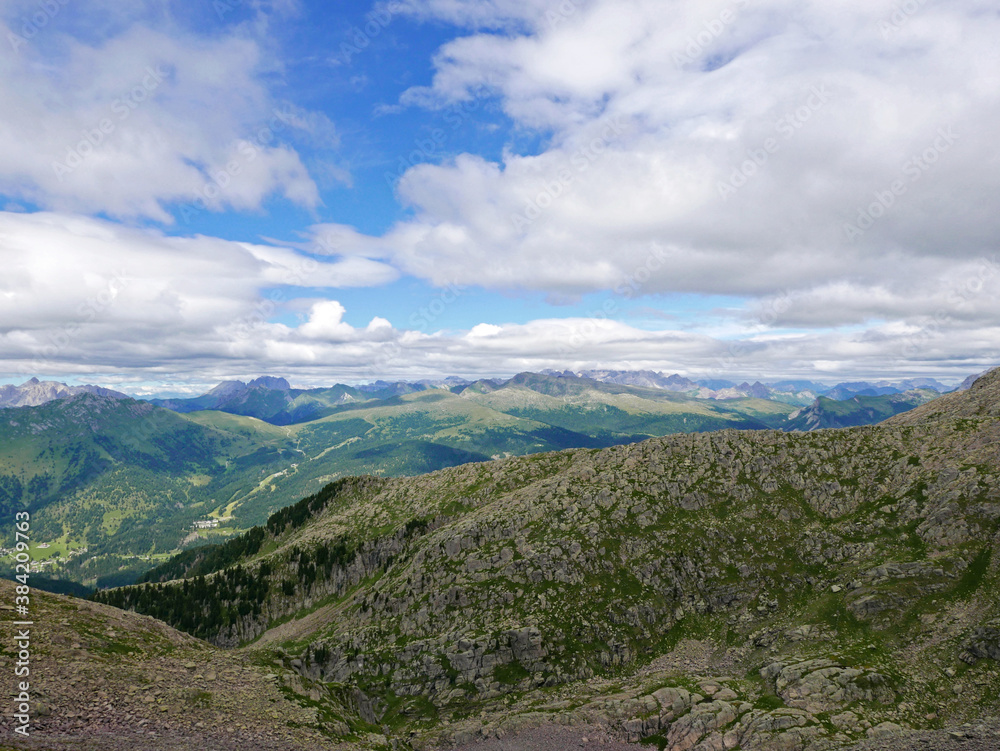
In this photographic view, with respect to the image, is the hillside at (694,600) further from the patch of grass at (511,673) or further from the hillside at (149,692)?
the hillside at (149,692)

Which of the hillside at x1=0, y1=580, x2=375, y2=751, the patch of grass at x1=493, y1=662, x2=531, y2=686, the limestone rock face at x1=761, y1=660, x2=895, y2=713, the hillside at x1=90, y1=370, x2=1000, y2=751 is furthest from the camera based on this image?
the patch of grass at x1=493, y1=662, x2=531, y2=686

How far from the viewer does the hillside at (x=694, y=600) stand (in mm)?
72625

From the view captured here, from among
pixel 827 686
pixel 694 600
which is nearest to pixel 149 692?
pixel 827 686

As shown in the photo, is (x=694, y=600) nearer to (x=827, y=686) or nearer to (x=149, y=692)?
(x=827, y=686)

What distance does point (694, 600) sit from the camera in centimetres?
11081

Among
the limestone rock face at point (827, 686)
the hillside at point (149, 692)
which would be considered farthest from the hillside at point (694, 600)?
the hillside at point (149, 692)

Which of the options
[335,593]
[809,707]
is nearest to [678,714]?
[809,707]

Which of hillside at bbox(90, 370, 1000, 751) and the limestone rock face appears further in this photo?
hillside at bbox(90, 370, 1000, 751)

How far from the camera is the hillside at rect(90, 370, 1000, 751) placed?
2859 inches

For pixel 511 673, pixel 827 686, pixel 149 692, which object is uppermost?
pixel 149 692

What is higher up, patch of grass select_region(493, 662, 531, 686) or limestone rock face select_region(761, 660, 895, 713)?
limestone rock face select_region(761, 660, 895, 713)

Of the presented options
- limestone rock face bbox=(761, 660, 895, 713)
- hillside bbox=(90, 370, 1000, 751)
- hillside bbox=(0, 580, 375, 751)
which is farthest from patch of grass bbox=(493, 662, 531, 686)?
limestone rock face bbox=(761, 660, 895, 713)

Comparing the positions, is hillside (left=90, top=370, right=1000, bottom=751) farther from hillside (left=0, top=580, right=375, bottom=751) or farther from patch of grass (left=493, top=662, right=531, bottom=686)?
hillside (left=0, top=580, right=375, bottom=751)

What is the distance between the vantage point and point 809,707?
230 feet
